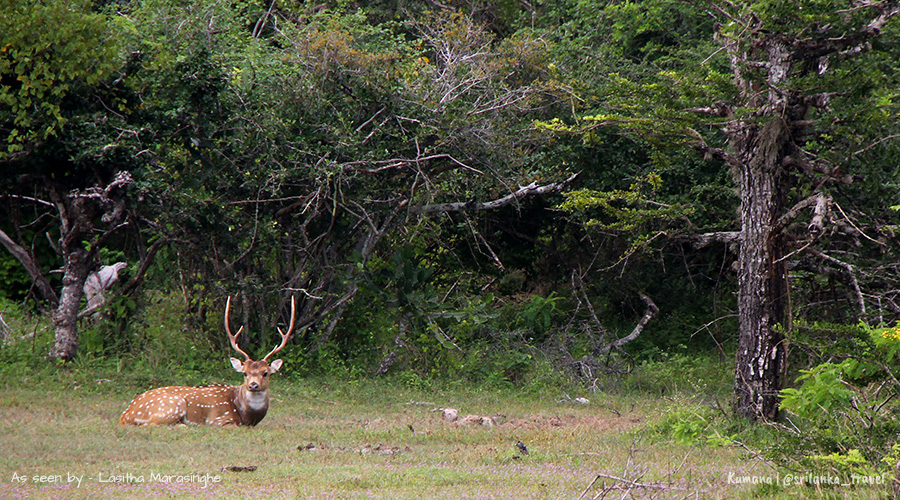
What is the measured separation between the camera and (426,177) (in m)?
12.2

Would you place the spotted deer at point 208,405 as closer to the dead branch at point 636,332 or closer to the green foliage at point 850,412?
the green foliage at point 850,412

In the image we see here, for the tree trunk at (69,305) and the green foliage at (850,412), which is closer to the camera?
the green foliage at (850,412)

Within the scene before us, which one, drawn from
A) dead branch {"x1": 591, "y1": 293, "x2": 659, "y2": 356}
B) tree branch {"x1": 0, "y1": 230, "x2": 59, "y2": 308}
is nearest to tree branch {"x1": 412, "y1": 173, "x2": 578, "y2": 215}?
dead branch {"x1": 591, "y1": 293, "x2": 659, "y2": 356}

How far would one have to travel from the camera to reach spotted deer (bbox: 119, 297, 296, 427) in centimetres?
897

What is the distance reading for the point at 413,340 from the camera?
1338cm

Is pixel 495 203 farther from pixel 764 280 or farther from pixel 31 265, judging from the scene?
pixel 31 265

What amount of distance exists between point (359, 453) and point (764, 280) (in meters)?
4.48

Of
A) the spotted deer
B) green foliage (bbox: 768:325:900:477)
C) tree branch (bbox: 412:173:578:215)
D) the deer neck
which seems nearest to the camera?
green foliage (bbox: 768:325:900:477)

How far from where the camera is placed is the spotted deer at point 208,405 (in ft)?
29.4

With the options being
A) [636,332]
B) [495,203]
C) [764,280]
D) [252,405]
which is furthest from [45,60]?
[636,332]

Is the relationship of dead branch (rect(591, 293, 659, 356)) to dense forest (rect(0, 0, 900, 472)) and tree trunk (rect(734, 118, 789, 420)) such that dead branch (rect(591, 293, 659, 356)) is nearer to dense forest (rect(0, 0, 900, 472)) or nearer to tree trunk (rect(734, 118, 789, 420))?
dense forest (rect(0, 0, 900, 472))

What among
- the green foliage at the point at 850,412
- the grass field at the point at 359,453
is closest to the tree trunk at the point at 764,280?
the grass field at the point at 359,453

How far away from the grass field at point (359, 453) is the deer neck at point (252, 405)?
6.6 inches

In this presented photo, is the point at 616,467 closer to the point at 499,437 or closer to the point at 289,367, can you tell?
the point at 499,437
